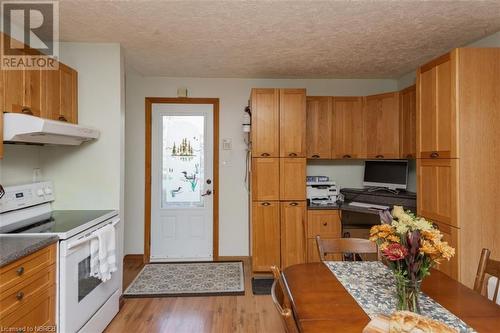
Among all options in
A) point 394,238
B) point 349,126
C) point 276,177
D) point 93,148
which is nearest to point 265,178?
point 276,177

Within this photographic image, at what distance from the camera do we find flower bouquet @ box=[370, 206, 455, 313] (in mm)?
1132

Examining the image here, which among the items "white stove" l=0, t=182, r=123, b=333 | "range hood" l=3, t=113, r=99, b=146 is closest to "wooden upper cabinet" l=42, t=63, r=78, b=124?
"range hood" l=3, t=113, r=99, b=146

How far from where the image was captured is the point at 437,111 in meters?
2.38

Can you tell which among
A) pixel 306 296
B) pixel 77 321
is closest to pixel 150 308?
pixel 77 321

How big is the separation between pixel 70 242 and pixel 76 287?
0.33m

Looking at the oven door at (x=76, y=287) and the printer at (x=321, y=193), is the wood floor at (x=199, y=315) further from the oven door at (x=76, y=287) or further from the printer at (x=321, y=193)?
the printer at (x=321, y=193)

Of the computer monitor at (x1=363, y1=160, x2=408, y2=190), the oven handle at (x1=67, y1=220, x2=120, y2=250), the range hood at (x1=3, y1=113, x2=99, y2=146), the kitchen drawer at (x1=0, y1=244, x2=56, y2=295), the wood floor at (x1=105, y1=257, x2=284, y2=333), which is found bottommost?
the wood floor at (x1=105, y1=257, x2=284, y2=333)

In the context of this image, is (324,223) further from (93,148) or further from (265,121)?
(93,148)

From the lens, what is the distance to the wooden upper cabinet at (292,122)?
11.3 ft

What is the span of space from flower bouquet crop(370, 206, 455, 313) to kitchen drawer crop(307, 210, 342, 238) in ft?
7.61

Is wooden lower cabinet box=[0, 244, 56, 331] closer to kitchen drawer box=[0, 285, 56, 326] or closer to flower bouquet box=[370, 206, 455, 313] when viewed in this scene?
kitchen drawer box=[0, 285, 56, 326]

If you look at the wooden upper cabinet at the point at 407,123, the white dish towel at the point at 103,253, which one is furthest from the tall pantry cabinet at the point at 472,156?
the white dish towel at the point at 103,253

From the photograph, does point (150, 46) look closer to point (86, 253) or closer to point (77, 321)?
point (86, 253)

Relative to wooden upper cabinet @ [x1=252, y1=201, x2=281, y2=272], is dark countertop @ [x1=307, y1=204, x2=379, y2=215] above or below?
above
